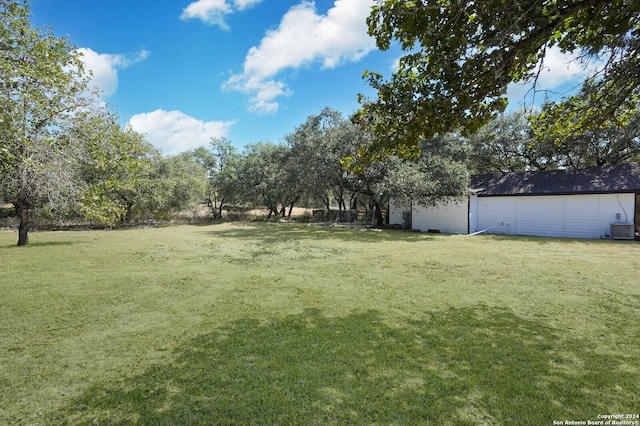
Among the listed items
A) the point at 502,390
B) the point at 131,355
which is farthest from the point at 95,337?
the point at 502,390

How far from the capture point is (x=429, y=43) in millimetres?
3766

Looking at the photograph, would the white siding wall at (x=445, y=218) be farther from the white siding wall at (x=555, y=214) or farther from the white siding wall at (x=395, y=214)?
the white siding wall at (x=395, y=214)

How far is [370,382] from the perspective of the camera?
2.62 meters

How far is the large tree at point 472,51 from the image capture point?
334 centimetres

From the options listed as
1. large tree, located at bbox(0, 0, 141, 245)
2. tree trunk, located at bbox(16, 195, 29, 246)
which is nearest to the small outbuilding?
large tree, located at bbox(0, 0, 141, 245)

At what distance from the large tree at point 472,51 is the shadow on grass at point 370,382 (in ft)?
8.84

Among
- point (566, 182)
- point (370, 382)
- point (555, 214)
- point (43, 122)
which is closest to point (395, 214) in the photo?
point (555, 214)

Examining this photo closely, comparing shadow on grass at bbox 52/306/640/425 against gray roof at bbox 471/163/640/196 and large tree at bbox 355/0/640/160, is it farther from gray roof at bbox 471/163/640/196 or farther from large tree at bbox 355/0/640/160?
gray roof at bbox 471/163/640/196

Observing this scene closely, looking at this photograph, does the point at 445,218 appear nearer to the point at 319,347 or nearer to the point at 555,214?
the point at 555,214

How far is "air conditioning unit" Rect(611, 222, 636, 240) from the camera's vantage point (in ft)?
44.0

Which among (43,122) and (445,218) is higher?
(43,122)

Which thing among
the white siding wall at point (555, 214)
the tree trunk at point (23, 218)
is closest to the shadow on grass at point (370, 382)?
the tree trunk at point (23, 218)

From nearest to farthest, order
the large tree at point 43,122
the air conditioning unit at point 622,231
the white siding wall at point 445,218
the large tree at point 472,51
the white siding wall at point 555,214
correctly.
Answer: the large tree at point 472,51 < the large tree at point 43,122 < the air conditioning unit at point 622,231 < the white siding wall at point 555,214 < the white siding wall at point 445,218

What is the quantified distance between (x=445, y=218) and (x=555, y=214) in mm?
5276
